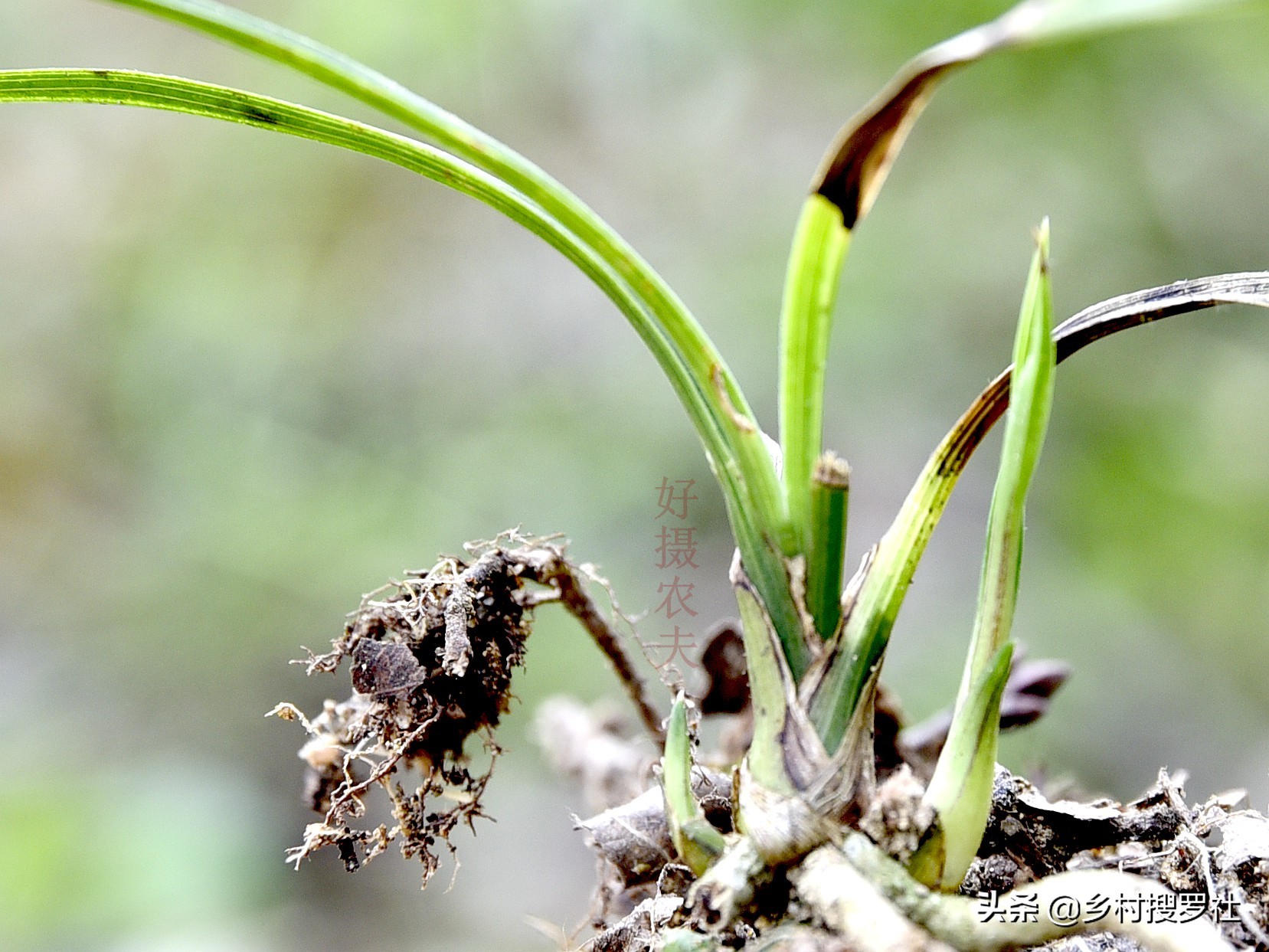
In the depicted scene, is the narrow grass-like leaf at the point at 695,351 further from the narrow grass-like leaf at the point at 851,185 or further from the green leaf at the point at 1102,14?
the green leaf at the point at 1102,14

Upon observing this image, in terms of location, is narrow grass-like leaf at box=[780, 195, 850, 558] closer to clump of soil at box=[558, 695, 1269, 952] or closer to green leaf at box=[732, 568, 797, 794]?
green leaf at box=[732, 568, 797, 794]

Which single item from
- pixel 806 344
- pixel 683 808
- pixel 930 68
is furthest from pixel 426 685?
pixel 930 68

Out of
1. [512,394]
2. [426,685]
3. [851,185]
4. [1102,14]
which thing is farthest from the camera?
[512,394]

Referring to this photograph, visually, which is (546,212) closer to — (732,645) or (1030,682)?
(732,645)

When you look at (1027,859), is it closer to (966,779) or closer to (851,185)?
(966,779)

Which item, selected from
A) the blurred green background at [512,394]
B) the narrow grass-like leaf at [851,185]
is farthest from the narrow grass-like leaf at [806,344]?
the blurred green background at [512,394]

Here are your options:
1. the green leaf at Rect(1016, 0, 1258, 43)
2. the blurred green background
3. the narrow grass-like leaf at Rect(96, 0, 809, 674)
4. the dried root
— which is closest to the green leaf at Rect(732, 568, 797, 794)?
the narrow grass-like leaf at Rect(96, 0, 809, 674)
